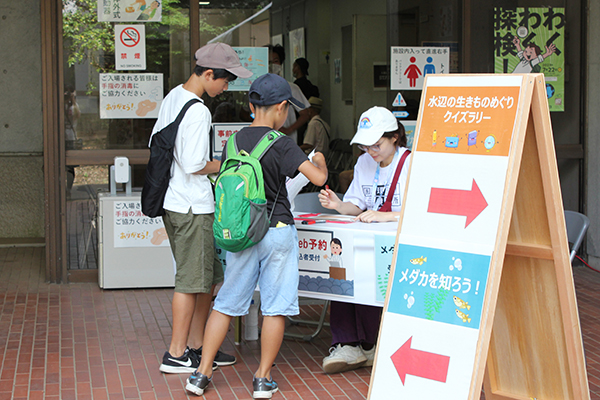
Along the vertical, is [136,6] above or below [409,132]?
above

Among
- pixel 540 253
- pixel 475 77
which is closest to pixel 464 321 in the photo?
pixel 540 253

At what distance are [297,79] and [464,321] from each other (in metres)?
6.36

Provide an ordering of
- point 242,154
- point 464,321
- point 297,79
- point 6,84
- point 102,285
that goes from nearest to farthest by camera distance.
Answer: point 464,321
point 242,154
point 102,285
point 6,84
point 297,79

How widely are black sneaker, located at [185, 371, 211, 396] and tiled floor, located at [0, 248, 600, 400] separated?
93 millimetres

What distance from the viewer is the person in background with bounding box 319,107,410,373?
411cm

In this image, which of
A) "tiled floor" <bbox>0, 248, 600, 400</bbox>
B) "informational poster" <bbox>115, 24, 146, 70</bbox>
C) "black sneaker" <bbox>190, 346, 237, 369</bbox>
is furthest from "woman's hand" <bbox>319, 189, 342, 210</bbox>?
"informational poster" <bbox>115, 24, 146, 70</bbox>

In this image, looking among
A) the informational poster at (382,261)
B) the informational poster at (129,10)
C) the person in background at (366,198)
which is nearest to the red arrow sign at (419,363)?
the informational poster at (382,261)

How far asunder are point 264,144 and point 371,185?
3.15 feet

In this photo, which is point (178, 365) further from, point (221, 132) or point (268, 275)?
point (221, 132)

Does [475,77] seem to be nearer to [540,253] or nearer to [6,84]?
[540,253]

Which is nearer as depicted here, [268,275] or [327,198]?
[268,275]

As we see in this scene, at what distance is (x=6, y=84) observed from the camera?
799 centimetres

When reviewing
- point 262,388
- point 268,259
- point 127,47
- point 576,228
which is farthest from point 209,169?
point 127,47

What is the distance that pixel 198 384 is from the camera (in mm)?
3777
